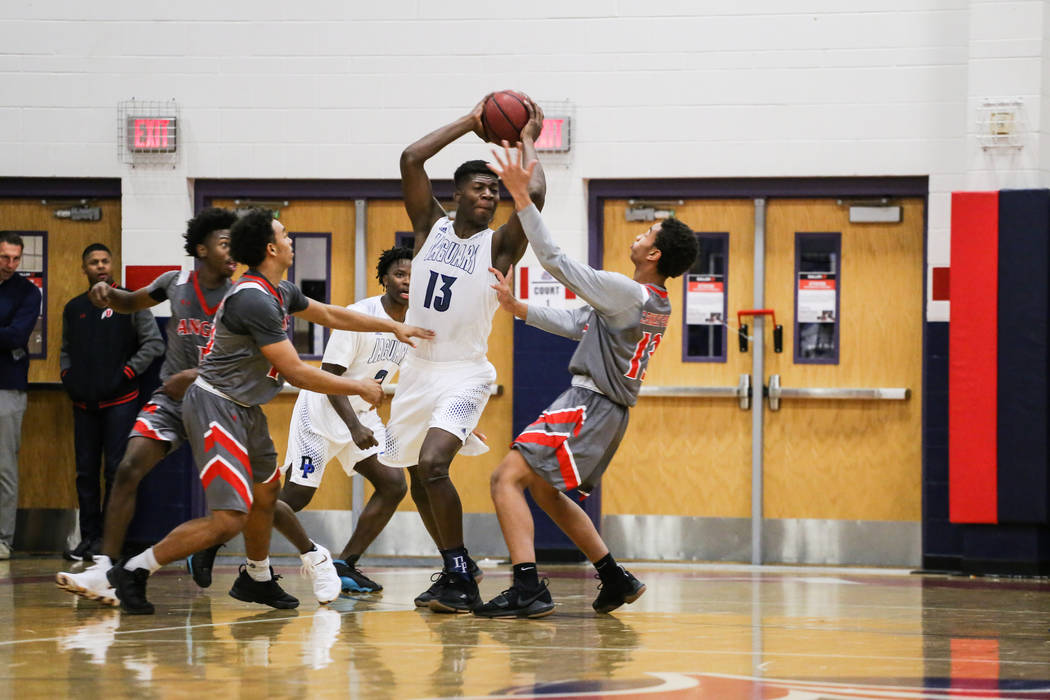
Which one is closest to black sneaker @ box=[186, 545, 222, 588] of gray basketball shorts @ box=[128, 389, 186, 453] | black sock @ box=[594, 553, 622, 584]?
gray basketball shorts @ box=[128, 389, 186, 453]

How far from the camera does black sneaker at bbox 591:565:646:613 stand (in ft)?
17.5

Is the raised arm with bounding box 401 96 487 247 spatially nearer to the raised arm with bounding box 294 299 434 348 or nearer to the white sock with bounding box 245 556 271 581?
the raised arm with bounding box 294 299 434 348

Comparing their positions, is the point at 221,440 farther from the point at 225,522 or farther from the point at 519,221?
the point at 519,221

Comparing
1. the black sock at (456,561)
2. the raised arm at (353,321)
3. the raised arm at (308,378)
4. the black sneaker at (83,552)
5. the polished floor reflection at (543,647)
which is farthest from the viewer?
the black sneaker at (83,552)

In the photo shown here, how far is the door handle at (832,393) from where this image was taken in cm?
812

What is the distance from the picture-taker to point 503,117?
5500 millimetres

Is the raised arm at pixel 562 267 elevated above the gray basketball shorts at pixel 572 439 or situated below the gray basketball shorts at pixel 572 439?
above

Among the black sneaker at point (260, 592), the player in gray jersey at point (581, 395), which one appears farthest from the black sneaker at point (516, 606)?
the black sneaker at point (260, 592)

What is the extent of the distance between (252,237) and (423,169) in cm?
85

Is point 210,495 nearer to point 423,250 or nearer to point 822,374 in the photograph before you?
Answer: point 423,250

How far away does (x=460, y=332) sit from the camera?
5.48 meters

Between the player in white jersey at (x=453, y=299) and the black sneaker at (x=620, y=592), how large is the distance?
1.71ft

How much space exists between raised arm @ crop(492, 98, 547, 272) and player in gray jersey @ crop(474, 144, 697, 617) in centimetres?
10

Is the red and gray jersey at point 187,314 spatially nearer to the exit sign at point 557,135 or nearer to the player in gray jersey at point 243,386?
the player in gray jersey at point 243,386
